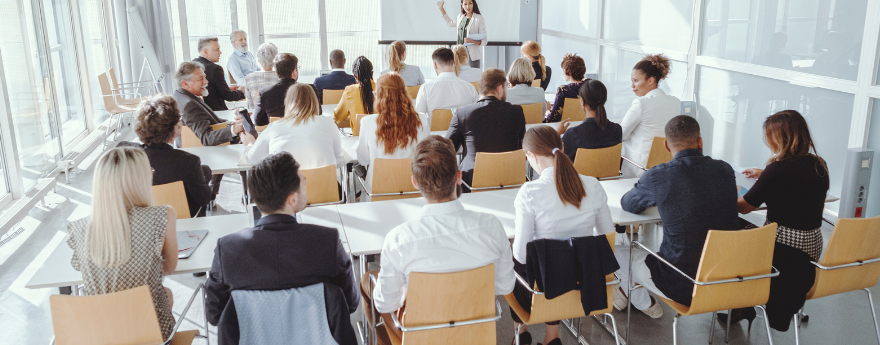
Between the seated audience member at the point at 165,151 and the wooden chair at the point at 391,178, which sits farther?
the wooden chair at the point at 391,178

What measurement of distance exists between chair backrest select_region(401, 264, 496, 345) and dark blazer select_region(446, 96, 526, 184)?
6.65ft

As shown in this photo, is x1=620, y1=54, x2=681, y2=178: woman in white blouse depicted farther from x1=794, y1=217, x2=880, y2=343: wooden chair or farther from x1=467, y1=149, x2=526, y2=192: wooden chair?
x1=794, y1=217, x2=880, y2=343: wooden chair

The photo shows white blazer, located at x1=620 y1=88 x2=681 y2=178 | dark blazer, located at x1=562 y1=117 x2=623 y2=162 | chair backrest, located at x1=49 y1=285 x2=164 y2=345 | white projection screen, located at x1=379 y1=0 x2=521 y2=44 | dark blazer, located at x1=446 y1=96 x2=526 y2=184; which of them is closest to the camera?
chair backrest, located at x1=49 y1=285 x2=164 y2=345

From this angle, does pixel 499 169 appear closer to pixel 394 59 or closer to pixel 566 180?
pixel 566 180

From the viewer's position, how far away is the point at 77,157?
705cm

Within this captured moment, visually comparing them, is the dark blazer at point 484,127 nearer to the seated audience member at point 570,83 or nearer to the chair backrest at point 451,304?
the seated audience member at point 570,83

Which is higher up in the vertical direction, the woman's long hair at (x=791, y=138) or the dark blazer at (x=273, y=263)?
the woman's long hair at (x=791, y=138)

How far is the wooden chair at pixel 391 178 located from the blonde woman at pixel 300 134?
38cm

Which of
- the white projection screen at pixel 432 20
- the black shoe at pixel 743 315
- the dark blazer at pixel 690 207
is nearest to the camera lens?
the dark blazer at pixel 690 207

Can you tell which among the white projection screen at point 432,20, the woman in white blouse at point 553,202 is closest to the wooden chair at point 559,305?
the woman in white blouse at point 553,202

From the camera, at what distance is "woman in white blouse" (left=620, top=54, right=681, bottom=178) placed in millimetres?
4629

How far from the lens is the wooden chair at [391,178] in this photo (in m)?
3.84

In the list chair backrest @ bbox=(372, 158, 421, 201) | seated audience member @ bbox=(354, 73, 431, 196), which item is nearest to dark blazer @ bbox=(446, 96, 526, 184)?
seated audience member @ bbox=(354, 73, 431, 196)

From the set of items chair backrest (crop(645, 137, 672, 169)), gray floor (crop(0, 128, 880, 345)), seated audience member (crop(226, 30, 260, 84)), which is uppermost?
seated audience member (crop(226, 30, 260, 84))
